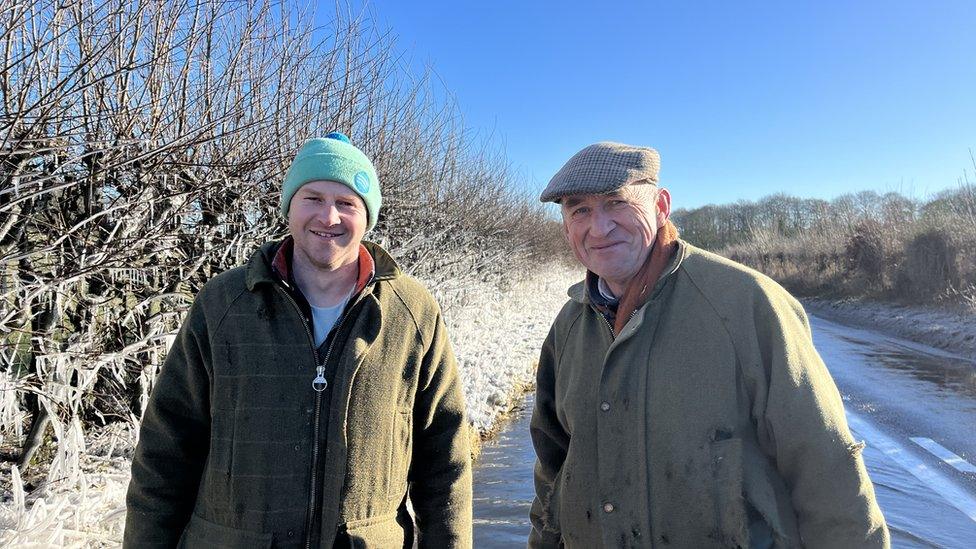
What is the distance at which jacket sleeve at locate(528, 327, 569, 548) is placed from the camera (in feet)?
6.91

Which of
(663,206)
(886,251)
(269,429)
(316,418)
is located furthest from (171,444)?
(886,251)

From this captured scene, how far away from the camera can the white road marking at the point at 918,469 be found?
185 inches

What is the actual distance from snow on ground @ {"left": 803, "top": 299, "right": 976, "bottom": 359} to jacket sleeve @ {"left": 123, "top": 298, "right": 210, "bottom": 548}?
1360 cm

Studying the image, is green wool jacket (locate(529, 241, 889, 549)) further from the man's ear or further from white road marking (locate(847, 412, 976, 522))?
white road marking (locate(847, 412, 976, 522))

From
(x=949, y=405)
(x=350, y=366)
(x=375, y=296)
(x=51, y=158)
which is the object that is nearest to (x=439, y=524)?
(x=350, y=366)

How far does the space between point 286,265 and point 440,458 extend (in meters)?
0.77

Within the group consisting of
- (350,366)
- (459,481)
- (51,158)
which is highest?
(51,158)

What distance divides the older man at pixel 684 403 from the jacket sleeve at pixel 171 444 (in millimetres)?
1091

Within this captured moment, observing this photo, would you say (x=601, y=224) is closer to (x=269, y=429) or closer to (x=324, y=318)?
(x=324, y=318)

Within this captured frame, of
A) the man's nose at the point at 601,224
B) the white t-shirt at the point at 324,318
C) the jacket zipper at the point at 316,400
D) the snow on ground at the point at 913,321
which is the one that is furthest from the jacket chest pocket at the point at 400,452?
the snow on ground at the point at 913,321

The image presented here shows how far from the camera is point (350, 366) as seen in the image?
1714mm

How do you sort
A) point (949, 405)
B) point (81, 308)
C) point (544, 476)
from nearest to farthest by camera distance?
point (544, 476), point (81, 308), point (949, 405)

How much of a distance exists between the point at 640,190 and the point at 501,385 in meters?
7.11

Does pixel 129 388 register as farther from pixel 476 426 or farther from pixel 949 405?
pixel 949 405
